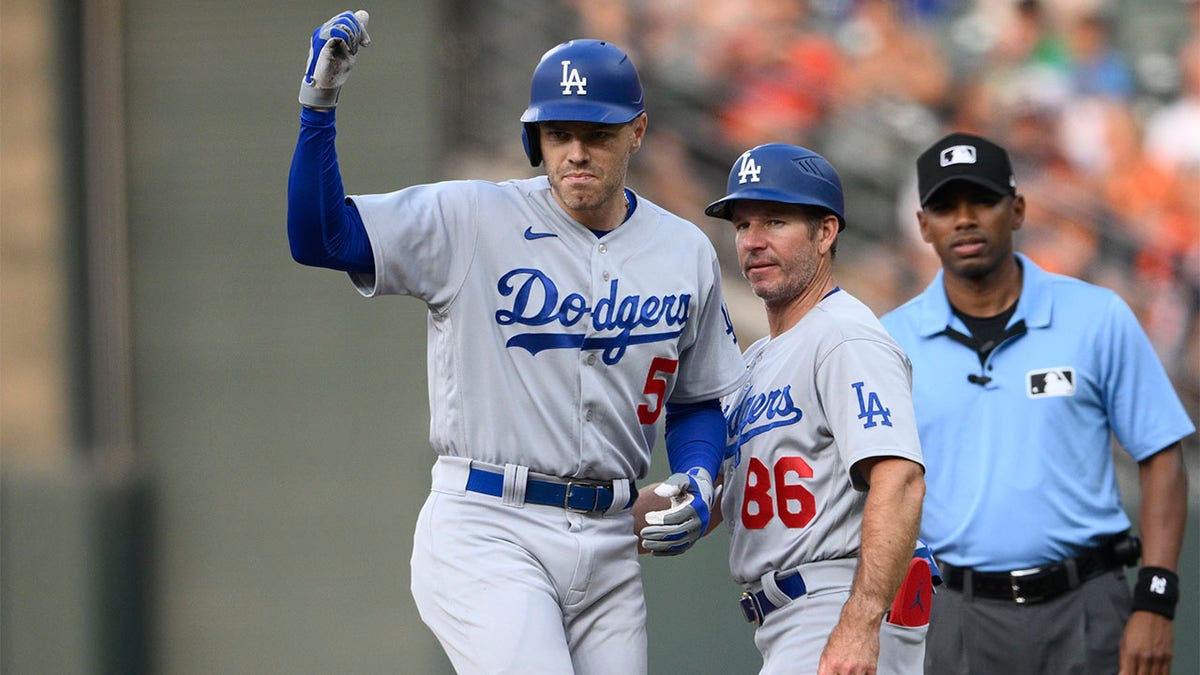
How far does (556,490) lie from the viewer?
10.0ft

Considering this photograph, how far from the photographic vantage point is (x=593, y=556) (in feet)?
10.0

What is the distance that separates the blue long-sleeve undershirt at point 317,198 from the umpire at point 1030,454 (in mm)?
1930

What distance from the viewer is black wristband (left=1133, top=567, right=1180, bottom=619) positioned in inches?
154

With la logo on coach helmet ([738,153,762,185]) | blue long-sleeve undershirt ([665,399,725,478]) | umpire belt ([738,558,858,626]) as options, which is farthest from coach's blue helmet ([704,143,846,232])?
umpire belt ([738,558,858,626])

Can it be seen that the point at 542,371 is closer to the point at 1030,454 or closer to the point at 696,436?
the point at 696,436

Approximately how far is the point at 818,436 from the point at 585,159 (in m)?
0.77

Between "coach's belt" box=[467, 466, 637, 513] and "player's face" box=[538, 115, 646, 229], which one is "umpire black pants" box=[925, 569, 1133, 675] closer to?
"coach's belt" box=[467, 466, 637, 513]

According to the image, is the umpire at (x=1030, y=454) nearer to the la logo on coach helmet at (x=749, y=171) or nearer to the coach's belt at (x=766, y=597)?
the coach's belt at (x=766, y=597)

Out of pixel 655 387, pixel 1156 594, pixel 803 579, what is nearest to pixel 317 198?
pixel 655 387

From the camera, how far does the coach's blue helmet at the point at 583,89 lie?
3.05 m

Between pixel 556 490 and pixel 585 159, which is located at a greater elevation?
pixel 585 159

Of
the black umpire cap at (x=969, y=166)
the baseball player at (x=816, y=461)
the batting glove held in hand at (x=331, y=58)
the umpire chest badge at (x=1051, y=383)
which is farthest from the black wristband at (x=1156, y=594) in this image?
the batting glove held in hand at (x=331, y=58)

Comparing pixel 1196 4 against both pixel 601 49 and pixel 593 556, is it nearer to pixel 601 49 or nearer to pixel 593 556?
pixel 601 49

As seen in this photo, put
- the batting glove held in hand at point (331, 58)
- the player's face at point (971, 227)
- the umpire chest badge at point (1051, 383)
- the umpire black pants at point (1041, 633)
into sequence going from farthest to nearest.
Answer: the player's face at point (971, 227)
the umpire chest badge at point (1051, 383)
the umpire black pants at point (1041, 633)
the batting glove held in hand at point (331, 58)
